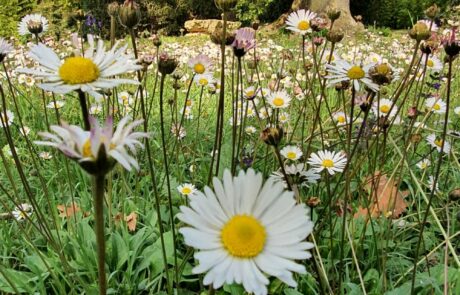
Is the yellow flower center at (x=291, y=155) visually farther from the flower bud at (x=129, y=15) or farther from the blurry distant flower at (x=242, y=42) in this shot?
the flower bud at (x=129, y=15)

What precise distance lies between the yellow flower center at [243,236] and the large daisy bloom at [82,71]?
0.26 meters

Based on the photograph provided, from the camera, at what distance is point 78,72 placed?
78cm

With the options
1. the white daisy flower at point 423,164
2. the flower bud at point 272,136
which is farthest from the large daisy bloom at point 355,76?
the white daisy flower at point 423,164

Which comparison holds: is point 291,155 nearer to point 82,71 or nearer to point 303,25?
point 303,25

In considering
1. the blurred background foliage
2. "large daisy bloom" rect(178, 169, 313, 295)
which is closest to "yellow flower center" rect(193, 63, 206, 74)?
"large daisy bloom" rect(178, 169, 313, 295)

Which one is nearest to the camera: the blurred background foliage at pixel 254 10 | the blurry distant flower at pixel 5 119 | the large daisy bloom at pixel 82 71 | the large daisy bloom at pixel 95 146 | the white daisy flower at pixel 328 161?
the large daisy bloom at pixel 95 146

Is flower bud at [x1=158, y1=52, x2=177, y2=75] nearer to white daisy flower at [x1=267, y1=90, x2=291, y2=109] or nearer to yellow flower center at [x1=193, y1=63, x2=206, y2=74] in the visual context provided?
yellow flower center at [x1=193, y1=63, x2=206, y2=74]

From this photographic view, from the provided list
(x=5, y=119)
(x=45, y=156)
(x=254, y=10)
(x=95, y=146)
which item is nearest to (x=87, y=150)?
(x=95, y=146)

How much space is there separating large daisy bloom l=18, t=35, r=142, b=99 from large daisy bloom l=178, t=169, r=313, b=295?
0.23 metres

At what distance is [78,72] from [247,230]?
362mm

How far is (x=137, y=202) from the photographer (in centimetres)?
180

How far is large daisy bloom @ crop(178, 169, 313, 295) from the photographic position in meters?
0.60

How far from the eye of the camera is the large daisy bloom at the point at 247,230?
60 centimetres

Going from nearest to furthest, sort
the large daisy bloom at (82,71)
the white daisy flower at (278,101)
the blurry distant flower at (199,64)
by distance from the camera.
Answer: the large daisy bloom at (82,71)
the blurry distant flower at (199,64)
the white daisy flower at (278,101)
